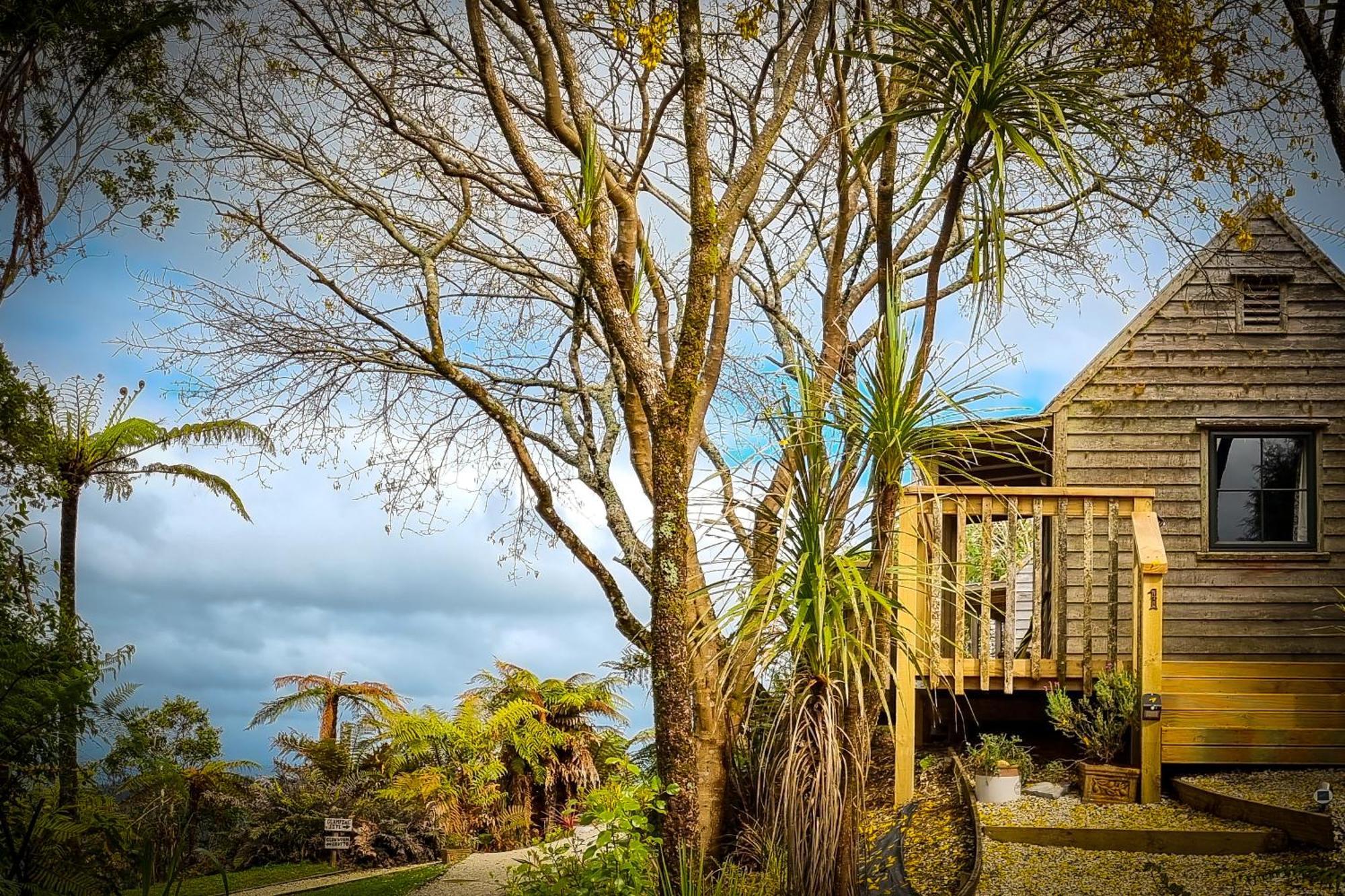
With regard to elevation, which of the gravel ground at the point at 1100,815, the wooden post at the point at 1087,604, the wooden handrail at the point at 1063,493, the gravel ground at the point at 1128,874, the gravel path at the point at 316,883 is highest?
the wooden handrail at the point at 1063,493

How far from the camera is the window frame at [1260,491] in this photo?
9828 mm

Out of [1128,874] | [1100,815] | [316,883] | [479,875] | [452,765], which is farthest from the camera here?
[452,765]

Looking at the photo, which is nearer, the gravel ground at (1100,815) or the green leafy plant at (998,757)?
the gravel ground at (1100,815)

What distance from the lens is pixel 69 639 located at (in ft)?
23.4

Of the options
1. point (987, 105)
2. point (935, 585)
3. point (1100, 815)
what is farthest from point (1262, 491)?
point (987, 105)

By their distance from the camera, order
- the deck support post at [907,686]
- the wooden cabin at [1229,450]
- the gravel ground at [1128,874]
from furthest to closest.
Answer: the wooden cabin at [1229,450]
the deck support post at [907,686]
the gravel ground at [1128,874]

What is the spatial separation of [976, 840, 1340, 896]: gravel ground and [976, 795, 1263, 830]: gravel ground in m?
0.25

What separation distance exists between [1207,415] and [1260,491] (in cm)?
86

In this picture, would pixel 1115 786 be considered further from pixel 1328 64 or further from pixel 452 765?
pixel 452 765

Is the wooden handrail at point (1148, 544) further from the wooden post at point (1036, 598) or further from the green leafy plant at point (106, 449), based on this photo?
the green leafy plant at point (106, 449)

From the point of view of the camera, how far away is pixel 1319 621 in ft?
32.0

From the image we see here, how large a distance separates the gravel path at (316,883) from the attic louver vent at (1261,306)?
28.9 ft

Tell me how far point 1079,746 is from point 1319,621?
3.74 metres

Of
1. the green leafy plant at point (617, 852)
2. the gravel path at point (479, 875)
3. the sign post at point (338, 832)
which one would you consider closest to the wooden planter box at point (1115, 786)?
the green leafy plant at point (617, 852)
